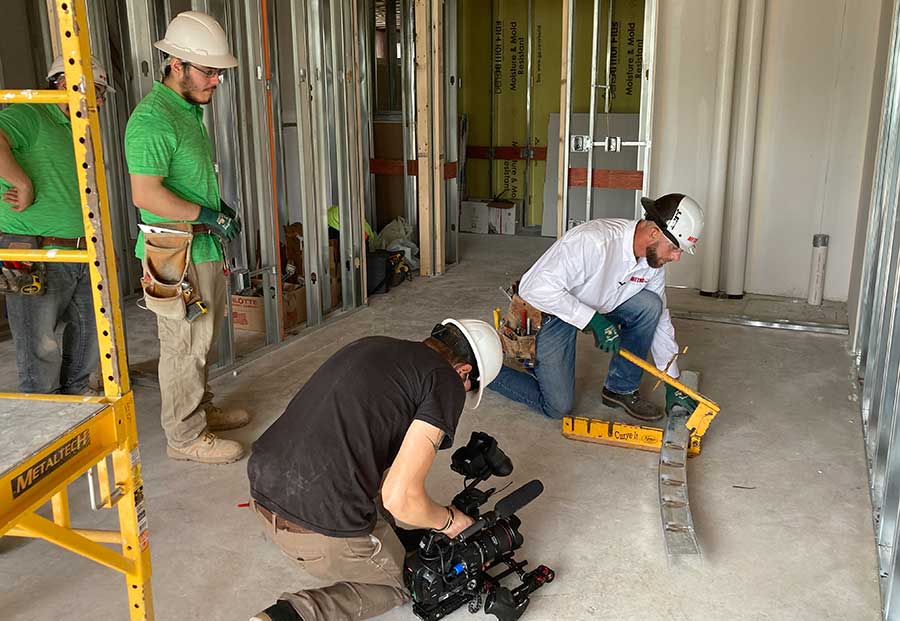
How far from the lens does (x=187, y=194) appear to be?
3131 mm

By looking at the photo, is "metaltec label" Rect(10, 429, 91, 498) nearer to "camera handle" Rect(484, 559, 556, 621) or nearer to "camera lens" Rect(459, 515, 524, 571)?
"camera lens" Rect(459, 515, 524, 571)

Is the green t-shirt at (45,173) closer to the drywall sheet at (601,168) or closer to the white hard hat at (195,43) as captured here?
the white hard hat at (195,43)

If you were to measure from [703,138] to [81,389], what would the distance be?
14.9 ft

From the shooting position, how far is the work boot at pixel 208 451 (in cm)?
330

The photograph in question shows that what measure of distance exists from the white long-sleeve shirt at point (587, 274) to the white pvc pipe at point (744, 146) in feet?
8.00

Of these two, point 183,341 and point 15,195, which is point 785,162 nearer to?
point 183,341

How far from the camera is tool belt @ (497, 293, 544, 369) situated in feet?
12.3

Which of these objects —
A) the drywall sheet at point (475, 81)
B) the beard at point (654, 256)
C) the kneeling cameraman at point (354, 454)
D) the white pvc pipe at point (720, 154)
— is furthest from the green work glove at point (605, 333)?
the drywall sheet at point (475, 81)

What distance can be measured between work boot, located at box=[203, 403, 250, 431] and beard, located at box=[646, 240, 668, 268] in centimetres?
202

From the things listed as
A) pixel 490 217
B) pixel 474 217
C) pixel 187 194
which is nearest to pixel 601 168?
pixel 490 217

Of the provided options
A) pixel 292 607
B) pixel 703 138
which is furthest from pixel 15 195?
pixel 703 138

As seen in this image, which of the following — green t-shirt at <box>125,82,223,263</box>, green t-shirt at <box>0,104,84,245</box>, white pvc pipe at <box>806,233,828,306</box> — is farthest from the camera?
white pvc pipe at <box>806,233,828,306</box>

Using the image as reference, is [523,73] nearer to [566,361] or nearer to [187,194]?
[566,361]

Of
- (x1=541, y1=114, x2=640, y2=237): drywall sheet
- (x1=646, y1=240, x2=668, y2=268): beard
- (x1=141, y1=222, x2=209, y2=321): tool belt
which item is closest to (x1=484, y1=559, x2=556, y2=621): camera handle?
(x1=646, y1=240, x2=668, y2=268): beard
